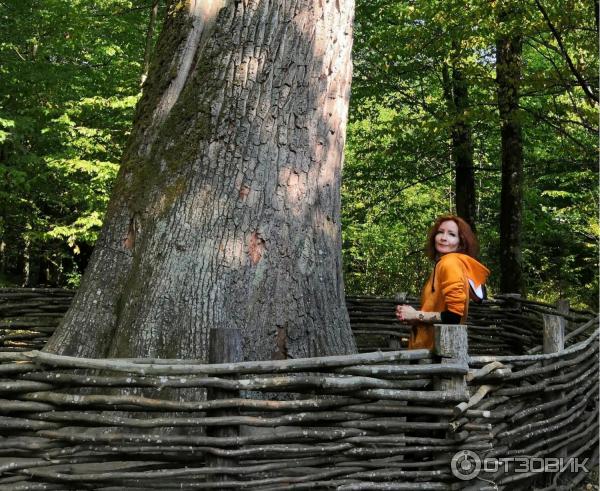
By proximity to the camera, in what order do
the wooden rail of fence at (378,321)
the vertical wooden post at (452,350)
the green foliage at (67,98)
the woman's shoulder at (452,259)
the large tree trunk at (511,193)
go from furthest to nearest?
the green foliage at (67,98) → the large tree trunk at (511,193) → the wooden rail of fence at (378,321) → the woman's shoulder at (452,259) → the vertical wooden post at (452,350)

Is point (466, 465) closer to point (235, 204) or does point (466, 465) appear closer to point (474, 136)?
point (235, 204)

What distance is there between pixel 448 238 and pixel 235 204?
127cm

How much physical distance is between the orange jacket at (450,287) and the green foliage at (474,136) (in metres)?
A: 4.65

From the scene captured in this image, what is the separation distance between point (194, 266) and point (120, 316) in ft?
1.61

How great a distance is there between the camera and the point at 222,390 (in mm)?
2568

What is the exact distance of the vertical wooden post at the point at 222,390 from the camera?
8.42 ft

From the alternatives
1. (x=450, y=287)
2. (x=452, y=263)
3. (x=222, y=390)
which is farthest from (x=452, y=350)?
(x=222, y=390)

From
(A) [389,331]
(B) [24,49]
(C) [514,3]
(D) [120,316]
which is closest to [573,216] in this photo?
(C) [514,3]

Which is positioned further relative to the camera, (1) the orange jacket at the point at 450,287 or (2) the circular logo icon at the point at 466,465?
(1) the orange jacket at the point at 450,287

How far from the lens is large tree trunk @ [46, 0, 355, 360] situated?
10.5ft

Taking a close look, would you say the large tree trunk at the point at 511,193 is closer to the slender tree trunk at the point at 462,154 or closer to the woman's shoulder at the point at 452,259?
the slender tree trunk at the point at 462,154

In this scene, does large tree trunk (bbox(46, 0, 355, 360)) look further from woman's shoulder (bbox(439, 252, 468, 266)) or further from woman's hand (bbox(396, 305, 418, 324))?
woman's shoulder (bbox(439, 252, 468, 266))

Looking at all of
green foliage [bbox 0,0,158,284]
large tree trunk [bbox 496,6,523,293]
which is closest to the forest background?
green foliage [bbox 0,0,158,284]

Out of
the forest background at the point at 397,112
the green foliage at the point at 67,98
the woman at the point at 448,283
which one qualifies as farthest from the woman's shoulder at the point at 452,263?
the green foliage at the point at 67,98
